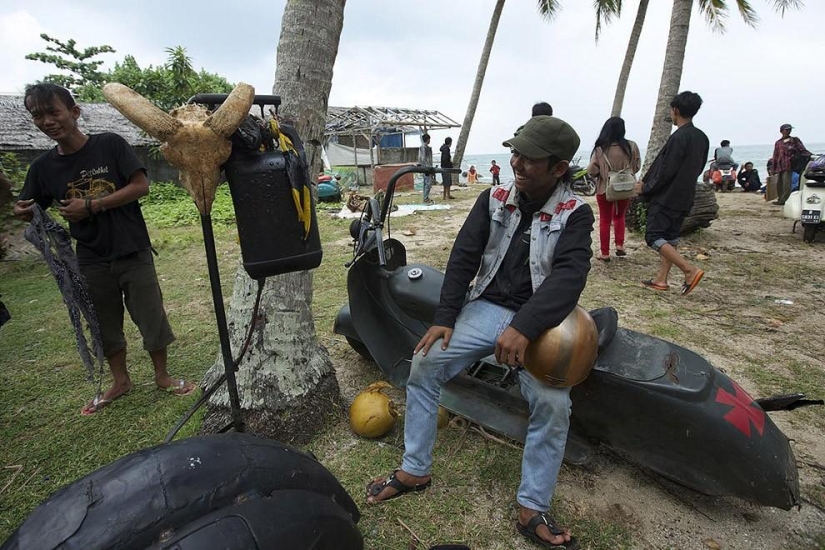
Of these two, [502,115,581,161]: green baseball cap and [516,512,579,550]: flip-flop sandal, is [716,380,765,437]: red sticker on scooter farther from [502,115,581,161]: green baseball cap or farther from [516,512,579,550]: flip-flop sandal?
[502,115,581,161]: green baseball cap

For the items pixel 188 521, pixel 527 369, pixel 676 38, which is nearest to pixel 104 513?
pixel 188 521

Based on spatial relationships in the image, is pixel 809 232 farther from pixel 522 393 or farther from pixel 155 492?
pixel 155 492

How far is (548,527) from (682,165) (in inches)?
164

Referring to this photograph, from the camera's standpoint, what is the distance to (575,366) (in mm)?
1846

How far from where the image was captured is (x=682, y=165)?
15.4 ft

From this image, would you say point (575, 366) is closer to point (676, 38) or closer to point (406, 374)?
point (406, 374)

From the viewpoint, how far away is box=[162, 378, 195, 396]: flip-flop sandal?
3139mm

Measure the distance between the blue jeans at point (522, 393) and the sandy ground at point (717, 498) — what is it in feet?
1.18

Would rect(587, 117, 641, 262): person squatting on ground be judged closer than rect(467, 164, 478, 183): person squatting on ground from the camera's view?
Yes

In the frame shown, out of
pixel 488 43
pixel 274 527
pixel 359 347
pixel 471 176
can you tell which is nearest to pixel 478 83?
pixel 488 43

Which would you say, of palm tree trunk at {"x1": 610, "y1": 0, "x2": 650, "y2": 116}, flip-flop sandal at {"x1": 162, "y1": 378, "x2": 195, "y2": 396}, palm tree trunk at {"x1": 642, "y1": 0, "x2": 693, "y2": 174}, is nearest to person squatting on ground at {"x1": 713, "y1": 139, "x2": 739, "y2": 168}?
palm tree trunk at {"x1": 610, "y1": 0, "x2": 650, "y2": 116}

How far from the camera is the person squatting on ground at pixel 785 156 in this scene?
982cm

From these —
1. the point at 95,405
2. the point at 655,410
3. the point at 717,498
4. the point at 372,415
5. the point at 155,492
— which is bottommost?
the point at 717,498

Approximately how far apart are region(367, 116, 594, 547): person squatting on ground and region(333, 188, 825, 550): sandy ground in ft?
1.35
